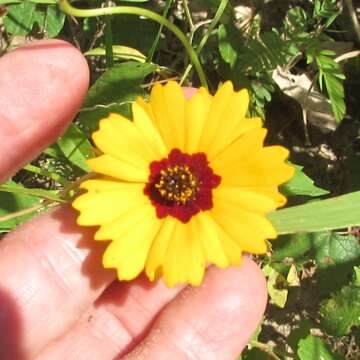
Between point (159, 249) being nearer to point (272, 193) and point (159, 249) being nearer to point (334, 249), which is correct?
point (272, 193)

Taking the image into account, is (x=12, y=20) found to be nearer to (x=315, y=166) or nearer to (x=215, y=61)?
(x=215, y=61)

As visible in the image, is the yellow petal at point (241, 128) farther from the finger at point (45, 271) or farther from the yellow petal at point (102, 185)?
the finger at point (45, 271)

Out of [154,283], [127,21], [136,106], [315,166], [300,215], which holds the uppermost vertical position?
[136,106]

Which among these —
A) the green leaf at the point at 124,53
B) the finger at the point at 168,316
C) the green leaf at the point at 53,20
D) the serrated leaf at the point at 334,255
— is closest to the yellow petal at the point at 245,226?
the finger at the point at 168,316

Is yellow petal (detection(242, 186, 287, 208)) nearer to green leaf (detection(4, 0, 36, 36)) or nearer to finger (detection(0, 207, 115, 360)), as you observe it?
finger (detection(0, 207, 115, 360))

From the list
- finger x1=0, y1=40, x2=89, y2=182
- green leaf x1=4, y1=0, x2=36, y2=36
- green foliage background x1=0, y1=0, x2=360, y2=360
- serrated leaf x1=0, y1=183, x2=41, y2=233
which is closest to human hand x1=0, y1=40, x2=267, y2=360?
finger x1=0, y1=40, x2=89, y2=182

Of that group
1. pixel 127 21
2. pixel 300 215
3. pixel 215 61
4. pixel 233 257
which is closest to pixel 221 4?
pixel 215 61

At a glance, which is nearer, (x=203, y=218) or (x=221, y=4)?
(x=203, y=218)
